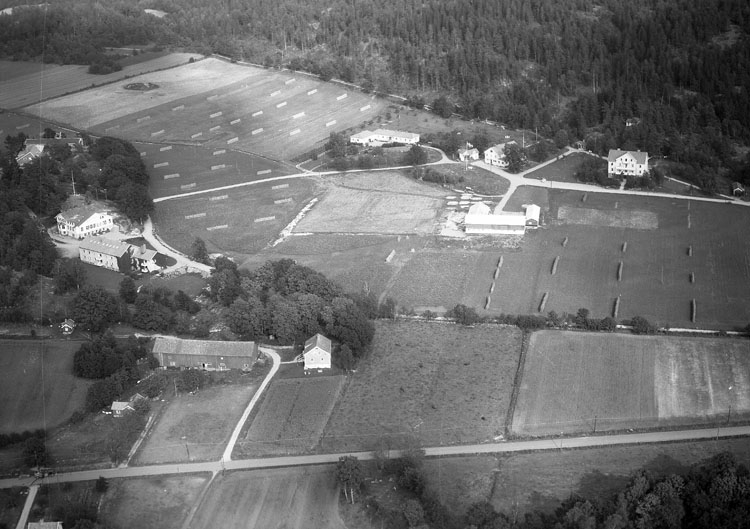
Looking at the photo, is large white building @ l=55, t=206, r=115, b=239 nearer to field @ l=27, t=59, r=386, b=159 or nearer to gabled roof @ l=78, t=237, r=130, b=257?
gabled roof @ l=78, t=237, r=130, b=257

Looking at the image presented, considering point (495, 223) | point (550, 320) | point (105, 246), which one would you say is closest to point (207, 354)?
point (105, 246)

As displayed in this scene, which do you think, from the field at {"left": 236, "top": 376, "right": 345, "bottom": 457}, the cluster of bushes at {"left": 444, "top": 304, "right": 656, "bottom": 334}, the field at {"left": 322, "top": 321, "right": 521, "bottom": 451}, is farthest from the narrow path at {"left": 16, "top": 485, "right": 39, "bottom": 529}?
the cluster of bushes at {"left": 444, "top": 304, "right": 656, "bottom": 334}

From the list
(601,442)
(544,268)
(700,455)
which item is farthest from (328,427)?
(544,268)

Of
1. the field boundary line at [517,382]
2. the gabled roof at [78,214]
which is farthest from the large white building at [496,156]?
the gabled roof at [78,214]

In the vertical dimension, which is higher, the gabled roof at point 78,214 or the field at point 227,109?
the gabled roof at point 78,214

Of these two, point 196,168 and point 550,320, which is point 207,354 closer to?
point 550,320

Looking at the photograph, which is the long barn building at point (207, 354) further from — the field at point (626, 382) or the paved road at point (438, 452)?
the field at point (626, 382)
